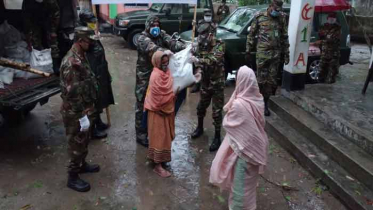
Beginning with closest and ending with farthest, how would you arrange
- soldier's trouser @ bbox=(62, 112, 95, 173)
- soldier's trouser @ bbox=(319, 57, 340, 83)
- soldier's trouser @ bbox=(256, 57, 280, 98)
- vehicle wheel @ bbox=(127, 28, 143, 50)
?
1. soldier's trouser @ bbox=(62, 112, 95, 173)
2. soldier's trouser @ bbox=(256, 57, 280, 98)
3. soldier's trouser @ bbox=(319, 57, 340, 83)
4. vehicle wheel @ bbox=(127, 28, 143, 50)

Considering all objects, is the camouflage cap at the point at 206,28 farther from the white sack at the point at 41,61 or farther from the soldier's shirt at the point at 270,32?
the white sack at the point at 41,61

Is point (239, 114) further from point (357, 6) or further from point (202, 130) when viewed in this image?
point (357, 6)

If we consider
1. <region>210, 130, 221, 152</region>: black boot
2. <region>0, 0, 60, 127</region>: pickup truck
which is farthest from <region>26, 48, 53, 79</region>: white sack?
<region>210, 130, 221, 152</region>: black boot

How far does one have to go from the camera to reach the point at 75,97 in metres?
3.60

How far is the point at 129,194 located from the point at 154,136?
74cm

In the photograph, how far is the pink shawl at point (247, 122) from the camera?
10.2 ft

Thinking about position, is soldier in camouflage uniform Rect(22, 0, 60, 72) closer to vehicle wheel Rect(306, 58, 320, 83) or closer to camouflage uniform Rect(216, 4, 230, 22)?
vehicle wheel Rect(306, 58, 320, 83)

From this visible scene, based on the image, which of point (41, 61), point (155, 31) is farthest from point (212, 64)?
point (41, 61)

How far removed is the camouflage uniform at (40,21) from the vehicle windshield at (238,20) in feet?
13.5

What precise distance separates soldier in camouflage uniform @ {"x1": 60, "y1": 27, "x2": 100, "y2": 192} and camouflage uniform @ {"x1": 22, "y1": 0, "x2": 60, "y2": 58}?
2109 millimetres

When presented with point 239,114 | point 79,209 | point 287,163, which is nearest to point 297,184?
point 287,163

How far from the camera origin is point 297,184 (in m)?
4.14

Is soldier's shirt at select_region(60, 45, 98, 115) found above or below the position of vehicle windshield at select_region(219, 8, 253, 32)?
Result: below

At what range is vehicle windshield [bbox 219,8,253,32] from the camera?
310 inches
